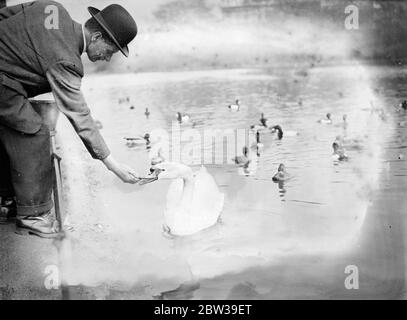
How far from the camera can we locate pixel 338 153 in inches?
185

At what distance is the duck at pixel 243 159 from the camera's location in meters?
4.69

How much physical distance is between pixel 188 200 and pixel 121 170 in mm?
494

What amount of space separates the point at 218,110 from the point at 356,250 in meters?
1.34

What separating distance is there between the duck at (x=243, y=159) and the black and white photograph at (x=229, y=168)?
0.5 inches

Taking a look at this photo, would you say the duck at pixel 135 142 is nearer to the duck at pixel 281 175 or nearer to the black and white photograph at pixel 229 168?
the black and white photograph at pixel 229 168

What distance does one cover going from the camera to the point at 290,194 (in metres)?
4.66

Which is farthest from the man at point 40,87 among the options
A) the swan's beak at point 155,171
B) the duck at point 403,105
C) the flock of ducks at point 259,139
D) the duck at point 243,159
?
the duck at point 403,105

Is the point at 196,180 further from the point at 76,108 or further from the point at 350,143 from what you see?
the point at 350,143

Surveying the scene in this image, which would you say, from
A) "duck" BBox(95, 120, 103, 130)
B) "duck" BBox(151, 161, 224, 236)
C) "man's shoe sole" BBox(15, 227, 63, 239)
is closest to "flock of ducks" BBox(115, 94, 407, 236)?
"duck" BBox(151, 161, 224, 236)

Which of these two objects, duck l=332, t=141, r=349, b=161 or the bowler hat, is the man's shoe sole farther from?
duck l=332, t=141, r=349, b=161

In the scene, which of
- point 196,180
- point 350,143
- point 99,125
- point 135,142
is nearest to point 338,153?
point 350,143

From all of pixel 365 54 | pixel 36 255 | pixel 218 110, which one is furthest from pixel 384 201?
pixel 36 255

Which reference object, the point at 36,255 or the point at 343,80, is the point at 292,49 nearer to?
the point at 343,80

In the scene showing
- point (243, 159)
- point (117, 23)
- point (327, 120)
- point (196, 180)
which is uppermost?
point (117, 23)
